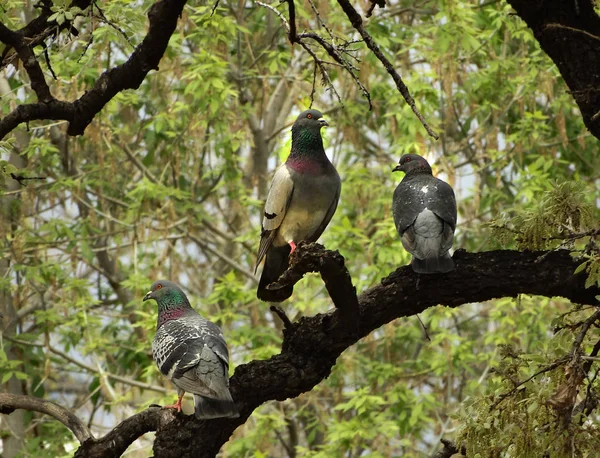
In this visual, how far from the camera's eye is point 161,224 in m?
9.56

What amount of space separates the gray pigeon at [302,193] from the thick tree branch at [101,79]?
1262mm

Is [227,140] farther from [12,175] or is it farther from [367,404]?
[12,175]

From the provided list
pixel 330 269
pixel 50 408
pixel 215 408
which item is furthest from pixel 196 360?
pixel 330 269

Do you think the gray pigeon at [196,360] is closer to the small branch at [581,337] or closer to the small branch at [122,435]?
the small branch at [122,435]

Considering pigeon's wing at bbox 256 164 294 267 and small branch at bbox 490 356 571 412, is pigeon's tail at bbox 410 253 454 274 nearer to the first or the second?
small branch at bbox 490 356 571 412

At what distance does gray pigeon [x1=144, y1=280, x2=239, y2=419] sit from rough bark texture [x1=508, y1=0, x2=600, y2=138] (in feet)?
5.96

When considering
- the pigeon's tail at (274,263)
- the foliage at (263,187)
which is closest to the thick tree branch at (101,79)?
the pigeon's tail at (274,263)

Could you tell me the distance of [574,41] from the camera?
4.17 meters

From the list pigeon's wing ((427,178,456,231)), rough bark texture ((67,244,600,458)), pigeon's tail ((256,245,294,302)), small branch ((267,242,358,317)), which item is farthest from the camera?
pigeon's tail ((256,245,294,302))

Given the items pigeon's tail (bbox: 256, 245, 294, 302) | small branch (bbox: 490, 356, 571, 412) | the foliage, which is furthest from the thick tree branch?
the foliage

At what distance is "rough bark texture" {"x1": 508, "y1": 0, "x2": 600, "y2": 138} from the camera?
13.6 feet

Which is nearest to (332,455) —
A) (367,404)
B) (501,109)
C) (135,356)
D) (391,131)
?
(367,404)

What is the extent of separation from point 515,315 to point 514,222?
5.40 meters

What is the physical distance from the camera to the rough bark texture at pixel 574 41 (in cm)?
415
